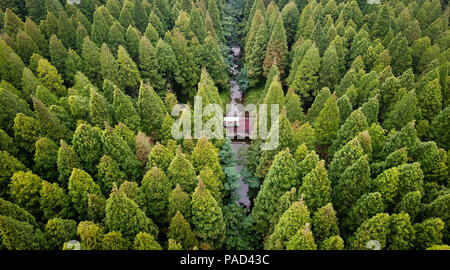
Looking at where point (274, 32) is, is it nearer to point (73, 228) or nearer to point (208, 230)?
point (208, 230)

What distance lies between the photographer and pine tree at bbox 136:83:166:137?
37750mm

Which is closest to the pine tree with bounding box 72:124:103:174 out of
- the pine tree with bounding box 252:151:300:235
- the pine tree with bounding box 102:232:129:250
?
the pine tree with bounding box 102:232:129:250

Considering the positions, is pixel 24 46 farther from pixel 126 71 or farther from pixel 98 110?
pixel 98 110

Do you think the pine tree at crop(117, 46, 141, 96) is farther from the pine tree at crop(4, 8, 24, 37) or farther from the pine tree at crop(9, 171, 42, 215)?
the pine tree at crop(9, 171, 42, 215)

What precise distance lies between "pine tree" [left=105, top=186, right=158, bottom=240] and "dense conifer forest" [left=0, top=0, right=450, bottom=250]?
4.1 inches

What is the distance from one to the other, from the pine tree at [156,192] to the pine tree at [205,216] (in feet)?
12.1

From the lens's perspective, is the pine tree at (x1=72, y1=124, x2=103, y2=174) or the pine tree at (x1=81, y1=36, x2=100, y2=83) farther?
the pine tree at (x1=81, y1=36, x2=100, y2=83)

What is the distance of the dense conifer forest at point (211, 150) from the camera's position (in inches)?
996

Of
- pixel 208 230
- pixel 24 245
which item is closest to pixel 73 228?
pixel 24 245

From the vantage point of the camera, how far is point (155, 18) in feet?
202

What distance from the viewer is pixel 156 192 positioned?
2955cm

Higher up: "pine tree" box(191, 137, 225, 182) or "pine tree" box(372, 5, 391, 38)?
"pine tree" box(372, 5, 391, 38)

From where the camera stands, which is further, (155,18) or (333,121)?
(155,18)
